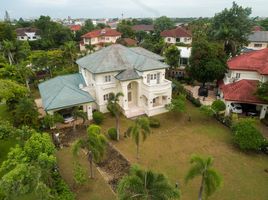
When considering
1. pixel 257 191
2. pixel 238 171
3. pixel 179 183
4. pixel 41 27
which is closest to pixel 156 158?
pixel 179 183

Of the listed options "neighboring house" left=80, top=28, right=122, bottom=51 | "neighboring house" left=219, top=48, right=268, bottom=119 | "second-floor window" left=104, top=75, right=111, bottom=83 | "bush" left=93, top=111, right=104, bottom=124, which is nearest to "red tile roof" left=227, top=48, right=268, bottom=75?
"neighboring house" left=219, top=48, right=268, bottom=119

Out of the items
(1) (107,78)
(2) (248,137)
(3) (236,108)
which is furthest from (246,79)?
(1) (107,78)

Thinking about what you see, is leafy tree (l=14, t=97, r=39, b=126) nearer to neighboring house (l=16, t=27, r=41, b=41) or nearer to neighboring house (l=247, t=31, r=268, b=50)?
neighboring house (l=247, t=31, r=268, b=50)

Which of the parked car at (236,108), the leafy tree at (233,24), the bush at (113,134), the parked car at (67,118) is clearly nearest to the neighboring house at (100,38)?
the leafy tree at (233,24)

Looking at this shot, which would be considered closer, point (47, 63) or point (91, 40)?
point (47, 63)

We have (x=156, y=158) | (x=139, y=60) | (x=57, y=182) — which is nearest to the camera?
(x=57, y=182)

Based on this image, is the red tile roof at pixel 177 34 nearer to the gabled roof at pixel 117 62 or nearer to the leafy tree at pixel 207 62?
the leafy tree at pixel 207 62

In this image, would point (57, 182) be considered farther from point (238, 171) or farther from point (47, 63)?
point (47, 63)
